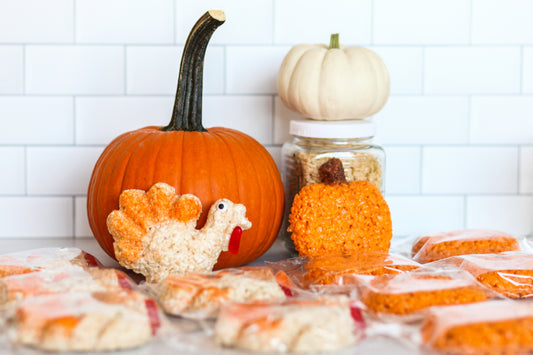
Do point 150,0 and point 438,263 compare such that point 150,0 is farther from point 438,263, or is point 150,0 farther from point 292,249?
point 438,263

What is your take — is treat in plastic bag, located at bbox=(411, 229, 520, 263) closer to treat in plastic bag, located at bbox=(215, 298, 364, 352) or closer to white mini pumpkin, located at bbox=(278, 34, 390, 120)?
white mini pumpkin, located at bbox=(278, 34, 390, 120)

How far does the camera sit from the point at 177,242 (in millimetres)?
935

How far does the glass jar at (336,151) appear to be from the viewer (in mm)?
1090

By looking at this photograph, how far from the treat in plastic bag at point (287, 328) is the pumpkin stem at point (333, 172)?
317 mm

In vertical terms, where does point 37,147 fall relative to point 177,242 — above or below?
above

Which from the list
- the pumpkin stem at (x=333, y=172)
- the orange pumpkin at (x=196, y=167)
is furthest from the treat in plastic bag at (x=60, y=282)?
the pumpkin stem at (x=333, y=172)

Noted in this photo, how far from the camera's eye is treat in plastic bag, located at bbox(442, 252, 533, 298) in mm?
A: 929

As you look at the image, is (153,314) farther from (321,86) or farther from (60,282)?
(321,86)

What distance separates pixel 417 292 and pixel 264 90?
0.61 meters

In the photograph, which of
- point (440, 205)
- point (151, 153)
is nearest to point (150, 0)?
point (151, 153)

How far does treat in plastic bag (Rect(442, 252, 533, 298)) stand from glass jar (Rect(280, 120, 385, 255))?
0.76ft

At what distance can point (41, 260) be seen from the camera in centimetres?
97

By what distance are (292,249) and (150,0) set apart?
1.90 ft

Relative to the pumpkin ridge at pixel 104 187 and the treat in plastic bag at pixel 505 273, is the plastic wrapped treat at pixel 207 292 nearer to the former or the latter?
the pumpkin ridge at pixel 104 187
